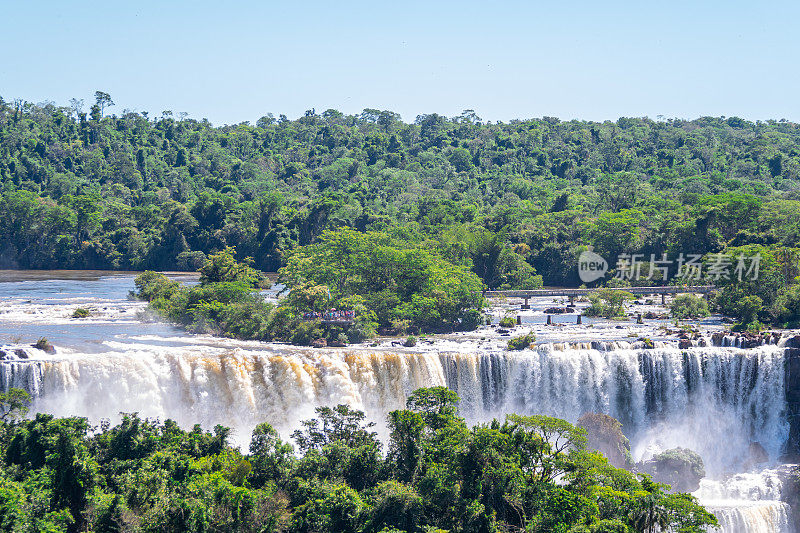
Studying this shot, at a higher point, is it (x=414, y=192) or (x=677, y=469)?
(x=414, y=192)

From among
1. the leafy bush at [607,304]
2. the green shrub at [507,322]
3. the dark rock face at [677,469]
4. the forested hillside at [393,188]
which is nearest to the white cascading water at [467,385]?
the dark rock face at [677,469]

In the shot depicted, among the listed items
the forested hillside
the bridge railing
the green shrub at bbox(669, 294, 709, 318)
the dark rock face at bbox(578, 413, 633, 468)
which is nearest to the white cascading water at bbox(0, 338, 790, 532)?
the dark rock face at bbox(578, 413, 633, 468)

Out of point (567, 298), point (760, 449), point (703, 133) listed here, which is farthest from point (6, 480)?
point (703, 133)

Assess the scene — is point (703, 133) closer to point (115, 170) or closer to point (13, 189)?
point (115, 170)

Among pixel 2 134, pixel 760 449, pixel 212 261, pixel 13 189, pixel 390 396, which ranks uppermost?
pixel 2 134

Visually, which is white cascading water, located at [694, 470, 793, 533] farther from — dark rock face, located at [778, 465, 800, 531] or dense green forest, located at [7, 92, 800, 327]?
dense green forest, located at [7, 92, 800, 327]

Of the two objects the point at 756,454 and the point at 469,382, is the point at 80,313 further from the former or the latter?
the point at 756,454

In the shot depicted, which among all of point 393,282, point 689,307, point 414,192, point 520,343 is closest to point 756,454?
point 520,343
